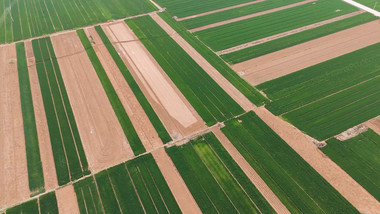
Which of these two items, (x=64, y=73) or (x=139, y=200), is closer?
(x=139, y=200)

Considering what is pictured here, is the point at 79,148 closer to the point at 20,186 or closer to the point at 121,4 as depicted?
the point at 20,186

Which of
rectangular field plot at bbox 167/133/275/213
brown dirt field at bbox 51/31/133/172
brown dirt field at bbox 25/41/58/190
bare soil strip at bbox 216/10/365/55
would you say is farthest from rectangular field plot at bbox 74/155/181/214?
Result: bare soil strip at bbox 216/10/365/55

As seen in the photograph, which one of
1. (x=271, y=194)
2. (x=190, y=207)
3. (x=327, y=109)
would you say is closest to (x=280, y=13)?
(x=327, y=109)

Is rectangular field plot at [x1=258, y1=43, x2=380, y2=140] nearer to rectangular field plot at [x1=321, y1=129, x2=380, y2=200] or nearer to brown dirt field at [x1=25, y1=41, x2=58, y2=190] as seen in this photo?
rectangular field plot at [x1=321, y1=129, x2=380, y2=200]

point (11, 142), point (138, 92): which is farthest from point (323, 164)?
point (11, 142)

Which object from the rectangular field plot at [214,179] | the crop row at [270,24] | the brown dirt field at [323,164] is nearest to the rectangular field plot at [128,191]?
the rectangular field plot at [214,179]

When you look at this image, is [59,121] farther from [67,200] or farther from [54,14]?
[54,14]
